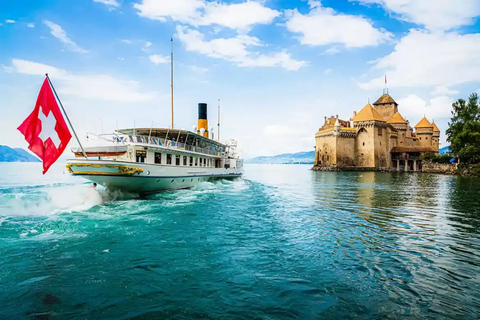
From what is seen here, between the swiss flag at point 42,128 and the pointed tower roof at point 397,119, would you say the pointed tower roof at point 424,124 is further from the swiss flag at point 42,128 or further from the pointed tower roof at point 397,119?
the swiss flag at point 42,128

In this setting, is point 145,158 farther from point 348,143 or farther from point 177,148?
point 348,143

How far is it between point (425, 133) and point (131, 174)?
96.8m

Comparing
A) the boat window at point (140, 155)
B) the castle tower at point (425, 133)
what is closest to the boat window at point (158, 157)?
the boat window at point (140, 155)

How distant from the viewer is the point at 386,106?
318ft

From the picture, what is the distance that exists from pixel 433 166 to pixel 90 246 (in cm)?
8532

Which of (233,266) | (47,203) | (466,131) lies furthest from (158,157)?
(466,131)

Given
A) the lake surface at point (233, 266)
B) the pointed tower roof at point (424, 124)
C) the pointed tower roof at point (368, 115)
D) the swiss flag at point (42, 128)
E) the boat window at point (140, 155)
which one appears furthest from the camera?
the pointed tower roof at point (424, 124)

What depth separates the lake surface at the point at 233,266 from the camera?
17.3ft

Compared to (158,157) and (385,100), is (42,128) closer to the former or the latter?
(158,157)

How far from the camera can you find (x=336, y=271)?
702cm

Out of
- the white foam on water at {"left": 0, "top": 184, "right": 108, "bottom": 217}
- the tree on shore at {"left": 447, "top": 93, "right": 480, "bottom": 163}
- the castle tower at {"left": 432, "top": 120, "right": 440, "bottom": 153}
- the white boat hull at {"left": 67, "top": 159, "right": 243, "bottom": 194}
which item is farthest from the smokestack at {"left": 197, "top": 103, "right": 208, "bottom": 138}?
the castle tower at {"left": 432, "top": 120, "right": 440, "bottom": 153}

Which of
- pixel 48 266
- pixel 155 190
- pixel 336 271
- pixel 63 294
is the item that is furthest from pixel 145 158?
pixel 336 271

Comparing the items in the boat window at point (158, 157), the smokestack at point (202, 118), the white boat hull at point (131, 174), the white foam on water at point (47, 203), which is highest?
the smokestack at point (202, 118)

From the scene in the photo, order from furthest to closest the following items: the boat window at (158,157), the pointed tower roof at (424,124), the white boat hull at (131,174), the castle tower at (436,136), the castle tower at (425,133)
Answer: the castle tower at (436,136), the pointed tower roof at (424,124), the castle tower at (425,133), the boat window at (158,157), the white boat hull at (131,174)
